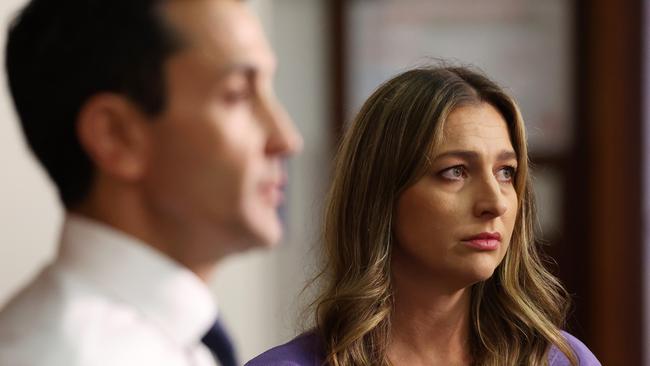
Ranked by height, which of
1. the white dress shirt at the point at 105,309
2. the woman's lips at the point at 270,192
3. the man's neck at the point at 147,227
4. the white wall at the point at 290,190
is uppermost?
the woman's lips at the point at 270,192

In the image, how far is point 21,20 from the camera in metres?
1.01

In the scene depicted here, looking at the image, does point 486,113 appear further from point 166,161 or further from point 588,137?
point 588,137

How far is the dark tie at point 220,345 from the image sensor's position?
Result: 108cm

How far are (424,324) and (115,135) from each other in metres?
0.94

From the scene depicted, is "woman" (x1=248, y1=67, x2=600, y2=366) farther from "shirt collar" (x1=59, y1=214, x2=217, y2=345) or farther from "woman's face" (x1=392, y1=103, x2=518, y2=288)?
"shirt collar" (x1=59, y1=214, x2=217, y2=345)

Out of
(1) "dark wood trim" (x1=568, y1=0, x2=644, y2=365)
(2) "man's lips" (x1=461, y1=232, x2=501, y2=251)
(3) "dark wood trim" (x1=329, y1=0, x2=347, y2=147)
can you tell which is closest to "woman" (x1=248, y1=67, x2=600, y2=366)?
(2) "man's lips" (x1=461, y1=232, x2=501, y2=251)

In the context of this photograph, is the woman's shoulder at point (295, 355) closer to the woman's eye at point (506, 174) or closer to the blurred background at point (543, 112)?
the woman's eye at point (506, 174)

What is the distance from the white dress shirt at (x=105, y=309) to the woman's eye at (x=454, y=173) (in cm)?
82

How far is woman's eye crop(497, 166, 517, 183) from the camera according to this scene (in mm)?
1787

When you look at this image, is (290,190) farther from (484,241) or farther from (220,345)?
(220,345)

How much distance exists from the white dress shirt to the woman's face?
766 millimetres

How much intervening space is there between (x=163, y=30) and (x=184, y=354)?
0.28 metres

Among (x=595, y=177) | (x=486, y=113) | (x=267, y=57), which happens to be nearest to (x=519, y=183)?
(x=486, y=113)

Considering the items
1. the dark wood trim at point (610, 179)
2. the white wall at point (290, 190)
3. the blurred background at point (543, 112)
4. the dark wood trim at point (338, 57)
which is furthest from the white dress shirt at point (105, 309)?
the dark wood trim at point (338, 57)
